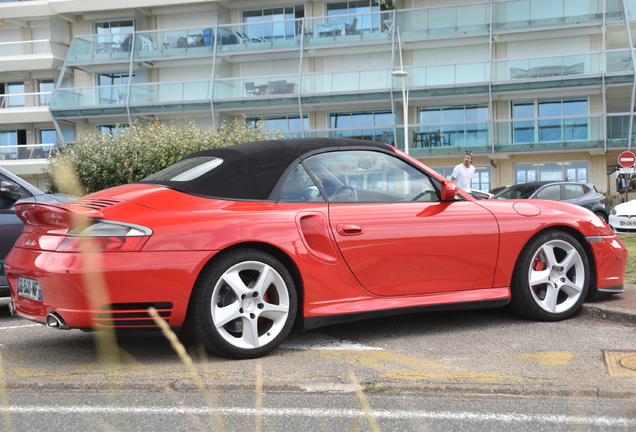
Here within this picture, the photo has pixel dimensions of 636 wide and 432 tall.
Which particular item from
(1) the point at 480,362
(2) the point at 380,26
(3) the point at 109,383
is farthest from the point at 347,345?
(2) the point at 380,26

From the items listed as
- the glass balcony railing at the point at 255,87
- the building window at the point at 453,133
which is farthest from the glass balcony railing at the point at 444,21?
the glass balcony railing at the point at 255,87

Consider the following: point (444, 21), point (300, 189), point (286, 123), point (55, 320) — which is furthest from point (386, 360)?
point (286, 123)

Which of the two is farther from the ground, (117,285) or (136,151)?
(136,151)

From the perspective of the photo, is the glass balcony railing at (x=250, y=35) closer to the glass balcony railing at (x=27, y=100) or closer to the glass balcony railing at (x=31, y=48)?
the glass balcony railing at (x=31, y=48)

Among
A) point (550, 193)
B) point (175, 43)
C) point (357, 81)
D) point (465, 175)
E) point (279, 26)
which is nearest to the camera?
point (465, 175)

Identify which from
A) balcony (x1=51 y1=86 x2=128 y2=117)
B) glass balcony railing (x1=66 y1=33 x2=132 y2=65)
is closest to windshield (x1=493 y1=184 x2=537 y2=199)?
balcony (x1=51 y1=86 x2=128 y2=117)

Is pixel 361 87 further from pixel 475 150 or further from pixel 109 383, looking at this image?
pixel 109 383

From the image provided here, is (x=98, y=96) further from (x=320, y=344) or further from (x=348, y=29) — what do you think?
(x=320, y=344)

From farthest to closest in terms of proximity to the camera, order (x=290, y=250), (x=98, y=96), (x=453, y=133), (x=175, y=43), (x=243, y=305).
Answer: (x=175, y=43) < (x=98, y=96) < (x=453, y=133) < (x=290, y=250) < (x=243, y=305)

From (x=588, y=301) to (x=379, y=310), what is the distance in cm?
208

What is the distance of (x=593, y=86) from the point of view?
27812mm

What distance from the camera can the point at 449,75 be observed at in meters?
29.1

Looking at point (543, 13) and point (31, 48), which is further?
point (31, 48)

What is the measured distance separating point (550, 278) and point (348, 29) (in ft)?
94.9
